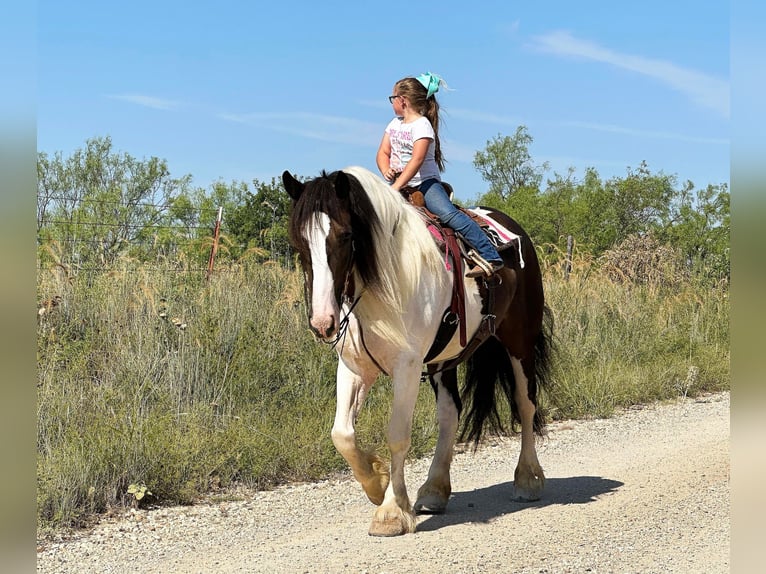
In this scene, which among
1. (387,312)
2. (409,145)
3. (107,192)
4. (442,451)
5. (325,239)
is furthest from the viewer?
(107,192)

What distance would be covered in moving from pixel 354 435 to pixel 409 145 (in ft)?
6.76

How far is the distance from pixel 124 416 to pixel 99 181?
68.1 ft

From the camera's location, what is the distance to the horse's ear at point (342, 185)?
192 inches

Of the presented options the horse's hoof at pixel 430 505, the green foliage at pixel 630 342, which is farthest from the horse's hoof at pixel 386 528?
the green foliage at pixel 630 342

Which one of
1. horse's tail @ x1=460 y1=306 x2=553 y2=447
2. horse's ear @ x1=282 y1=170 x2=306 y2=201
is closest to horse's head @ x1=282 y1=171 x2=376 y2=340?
horse's ear @ x1=282 y1=170 x2=306 y2=201

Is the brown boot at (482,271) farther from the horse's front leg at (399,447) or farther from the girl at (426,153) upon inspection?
the horse's front leg at (399,447)

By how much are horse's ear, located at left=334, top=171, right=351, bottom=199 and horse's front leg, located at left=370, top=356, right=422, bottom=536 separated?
1202mm

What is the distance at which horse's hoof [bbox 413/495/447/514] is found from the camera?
20.0 feet

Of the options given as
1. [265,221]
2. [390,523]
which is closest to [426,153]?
[390,523]

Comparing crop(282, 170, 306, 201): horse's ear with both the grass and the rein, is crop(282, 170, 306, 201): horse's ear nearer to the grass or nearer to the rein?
the rein

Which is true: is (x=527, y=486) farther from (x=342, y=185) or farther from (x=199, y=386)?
(x=199, y=386)

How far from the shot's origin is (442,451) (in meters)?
6.25
